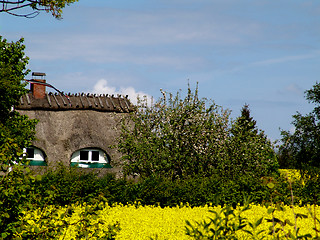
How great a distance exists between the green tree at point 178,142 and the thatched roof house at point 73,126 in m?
10.3

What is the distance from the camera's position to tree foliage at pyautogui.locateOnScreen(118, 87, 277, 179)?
16.4 m

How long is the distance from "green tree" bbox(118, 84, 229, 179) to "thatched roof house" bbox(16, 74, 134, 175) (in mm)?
10290

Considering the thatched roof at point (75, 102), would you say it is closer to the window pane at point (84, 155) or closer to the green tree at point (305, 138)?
the window pane at point (84, 155)

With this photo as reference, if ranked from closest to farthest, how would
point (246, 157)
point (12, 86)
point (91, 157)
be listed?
1. point (246, 157)
2. point (12, 86)
3. point (91, 157)

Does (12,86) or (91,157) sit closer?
(12,86)

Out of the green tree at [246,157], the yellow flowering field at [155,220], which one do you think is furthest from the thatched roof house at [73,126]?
the yellow flowering field at [155,220]

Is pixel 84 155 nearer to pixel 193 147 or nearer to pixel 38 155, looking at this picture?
pixel 38 155

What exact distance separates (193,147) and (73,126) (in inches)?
535

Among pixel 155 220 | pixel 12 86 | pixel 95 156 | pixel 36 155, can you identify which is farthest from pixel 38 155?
pixel 155 220

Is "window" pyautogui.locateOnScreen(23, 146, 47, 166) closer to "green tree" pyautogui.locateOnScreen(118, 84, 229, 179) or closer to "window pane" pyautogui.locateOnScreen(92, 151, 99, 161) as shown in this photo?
"window pane" pyautogui.locateOnScreen(92, 151, 99, 161)

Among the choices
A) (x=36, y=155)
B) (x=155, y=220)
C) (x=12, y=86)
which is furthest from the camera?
(x=36, y=155)

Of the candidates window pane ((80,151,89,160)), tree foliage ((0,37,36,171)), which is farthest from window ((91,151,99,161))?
tree foliage ((0,37,36,171))

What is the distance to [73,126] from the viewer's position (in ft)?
93.9

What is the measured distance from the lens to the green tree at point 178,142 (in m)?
16.5
